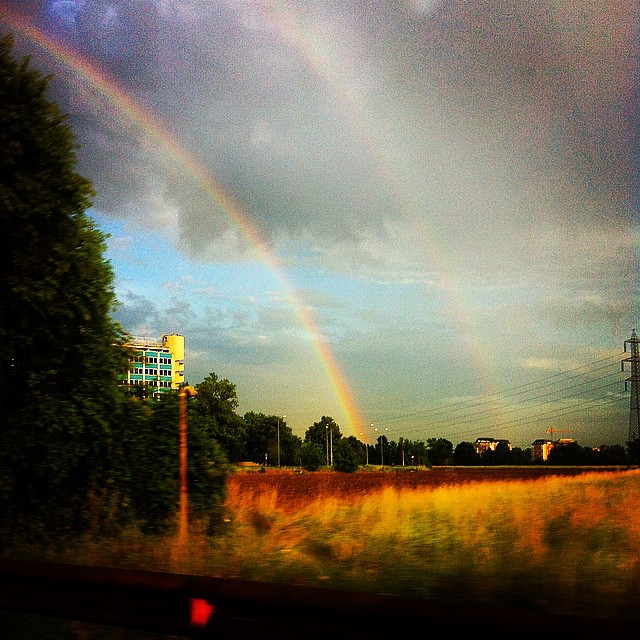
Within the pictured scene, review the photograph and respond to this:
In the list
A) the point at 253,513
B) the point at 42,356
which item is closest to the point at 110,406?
the point at 42,356

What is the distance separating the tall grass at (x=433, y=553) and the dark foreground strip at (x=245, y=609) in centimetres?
255

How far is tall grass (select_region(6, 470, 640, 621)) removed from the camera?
6977 mm

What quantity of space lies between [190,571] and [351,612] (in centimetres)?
413

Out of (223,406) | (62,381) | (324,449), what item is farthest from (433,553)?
(324,449)

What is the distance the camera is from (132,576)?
504 centimetres

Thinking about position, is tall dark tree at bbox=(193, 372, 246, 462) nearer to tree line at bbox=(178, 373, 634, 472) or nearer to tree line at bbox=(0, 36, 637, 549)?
tree line at bbox=(178, 373, 634, 472)

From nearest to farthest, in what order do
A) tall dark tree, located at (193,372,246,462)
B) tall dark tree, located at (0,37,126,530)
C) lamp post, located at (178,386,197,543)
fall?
lamp post, located at (178,386,197,543) < tall dark tree, located at (0,37,126,530) < tall dark tree, located at (193,372,246,462)

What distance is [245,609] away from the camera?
15.2ft

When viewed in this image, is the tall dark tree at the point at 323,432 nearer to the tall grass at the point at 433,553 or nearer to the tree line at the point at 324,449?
the tree line at the point at 324,449

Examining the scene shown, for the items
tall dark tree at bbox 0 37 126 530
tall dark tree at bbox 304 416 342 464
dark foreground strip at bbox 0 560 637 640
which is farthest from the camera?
tall dark tree at bbox 304 416 342 464

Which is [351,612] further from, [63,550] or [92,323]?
[92,323]

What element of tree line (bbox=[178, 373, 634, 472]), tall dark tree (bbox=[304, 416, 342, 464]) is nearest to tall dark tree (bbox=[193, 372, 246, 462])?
tree line (bbox=[178, 373, 634, 472])

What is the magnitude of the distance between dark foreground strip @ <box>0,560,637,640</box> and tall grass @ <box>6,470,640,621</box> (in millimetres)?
2550

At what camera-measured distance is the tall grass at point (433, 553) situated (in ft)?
22.9
